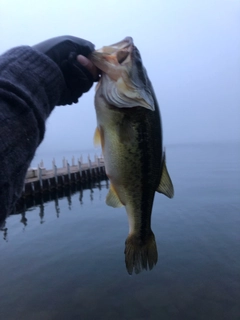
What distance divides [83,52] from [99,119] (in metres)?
0.61

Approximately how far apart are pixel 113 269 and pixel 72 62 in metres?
11.9

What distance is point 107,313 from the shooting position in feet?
31.6

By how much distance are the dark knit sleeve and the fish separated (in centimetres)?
64

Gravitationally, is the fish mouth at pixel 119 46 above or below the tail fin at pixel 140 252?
above

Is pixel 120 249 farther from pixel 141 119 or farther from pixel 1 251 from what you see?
pixel 141 119

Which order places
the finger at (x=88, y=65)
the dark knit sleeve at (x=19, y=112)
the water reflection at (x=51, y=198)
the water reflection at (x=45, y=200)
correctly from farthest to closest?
the water reflection at (x=51, y=198)
the water reflection at (x=45, y=200)
the finger at (x=88, y=65)
the dark knit sleeve at (x=19, y=112)

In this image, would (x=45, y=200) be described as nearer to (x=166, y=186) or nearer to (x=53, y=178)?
(x=53, y=178)

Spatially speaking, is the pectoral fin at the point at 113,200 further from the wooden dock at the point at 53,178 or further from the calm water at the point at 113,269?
the wooden dock at the point at 53,178

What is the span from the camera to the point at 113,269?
12898mm

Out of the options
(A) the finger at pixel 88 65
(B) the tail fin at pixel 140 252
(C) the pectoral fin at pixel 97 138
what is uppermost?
(A) the finger at pixel 88 65

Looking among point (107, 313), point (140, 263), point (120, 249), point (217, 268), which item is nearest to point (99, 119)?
point (140, 263)

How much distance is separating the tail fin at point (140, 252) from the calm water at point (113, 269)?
282 inches

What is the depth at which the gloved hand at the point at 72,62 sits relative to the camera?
7.80 ft

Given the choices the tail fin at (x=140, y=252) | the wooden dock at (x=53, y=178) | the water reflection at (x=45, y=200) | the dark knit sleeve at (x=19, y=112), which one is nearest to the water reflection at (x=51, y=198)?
the water reflection at (x=45, y=200)
